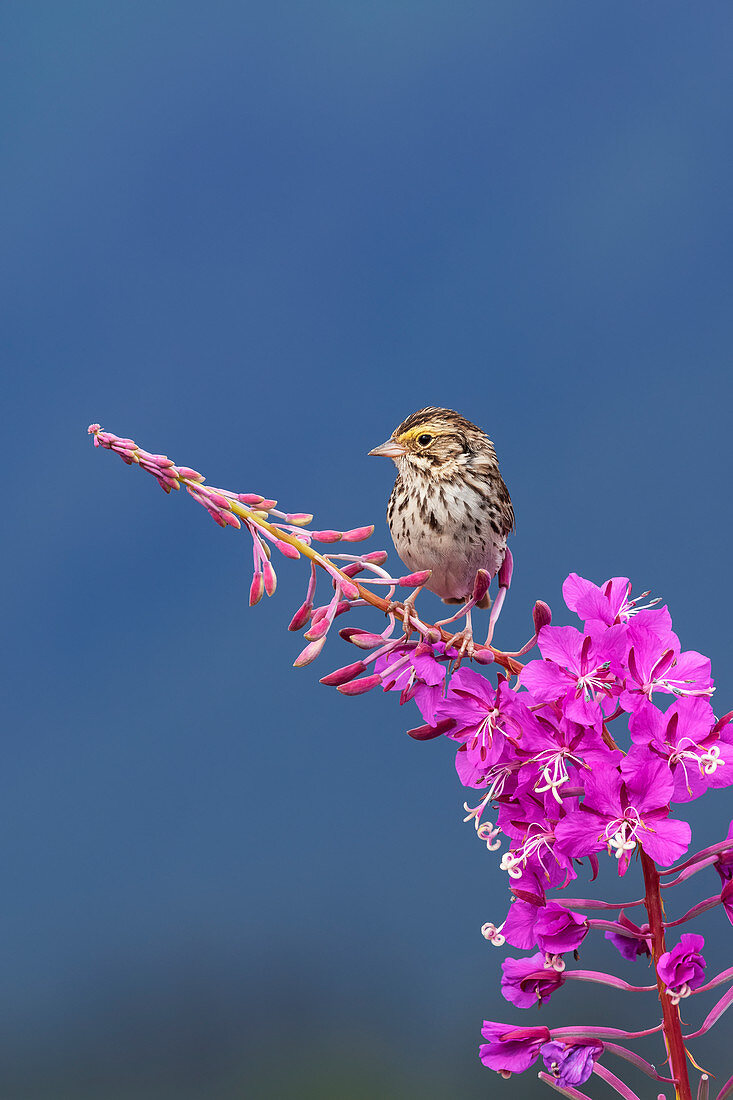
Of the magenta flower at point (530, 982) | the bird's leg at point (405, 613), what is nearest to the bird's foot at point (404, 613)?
the bird's leg at point (405, 613)

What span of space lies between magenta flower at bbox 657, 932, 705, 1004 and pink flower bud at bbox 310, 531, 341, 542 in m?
0.94

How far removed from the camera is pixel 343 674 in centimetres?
180

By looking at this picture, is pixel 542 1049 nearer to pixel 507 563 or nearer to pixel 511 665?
pixel 511 665

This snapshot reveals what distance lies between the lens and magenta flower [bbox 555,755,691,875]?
5.16ft

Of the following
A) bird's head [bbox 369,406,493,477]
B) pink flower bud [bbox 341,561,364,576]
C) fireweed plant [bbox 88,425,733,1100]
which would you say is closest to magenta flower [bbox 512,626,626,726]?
fireweed plant [bbox 88,425,733,1100]

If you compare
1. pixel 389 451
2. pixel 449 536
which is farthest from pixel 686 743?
pixel 389 451

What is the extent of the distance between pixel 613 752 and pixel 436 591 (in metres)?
1.14

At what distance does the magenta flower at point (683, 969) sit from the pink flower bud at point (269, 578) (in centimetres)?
95

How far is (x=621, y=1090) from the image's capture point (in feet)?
5.41

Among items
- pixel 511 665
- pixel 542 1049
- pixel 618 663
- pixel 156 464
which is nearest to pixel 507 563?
pixel 511 665

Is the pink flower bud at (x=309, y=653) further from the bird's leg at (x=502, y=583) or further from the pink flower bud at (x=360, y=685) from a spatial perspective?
the bird's leg at (x=502, y=583)

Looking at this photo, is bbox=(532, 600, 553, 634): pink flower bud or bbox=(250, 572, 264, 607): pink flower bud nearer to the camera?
bbox=(532, 600, 553, 634): pink flower bud

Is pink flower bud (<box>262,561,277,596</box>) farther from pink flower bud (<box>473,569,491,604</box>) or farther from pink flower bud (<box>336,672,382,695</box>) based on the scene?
pink flower bud (<box>473,569,491,604</box>)

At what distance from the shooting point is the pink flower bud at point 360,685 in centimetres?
179
